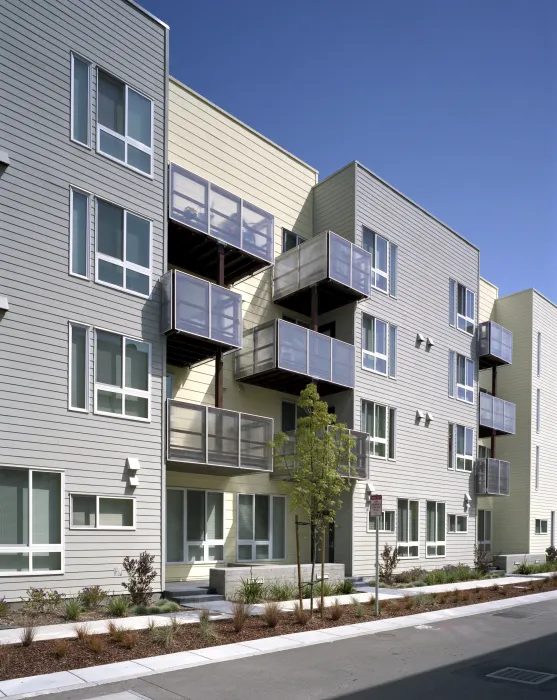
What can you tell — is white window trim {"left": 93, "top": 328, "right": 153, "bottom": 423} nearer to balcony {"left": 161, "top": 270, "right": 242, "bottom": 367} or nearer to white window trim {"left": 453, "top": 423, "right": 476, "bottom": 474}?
balcony {"left": 161, "top": 270, "right": 242, "bottom": 367}

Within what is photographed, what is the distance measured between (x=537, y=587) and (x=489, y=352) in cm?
1061

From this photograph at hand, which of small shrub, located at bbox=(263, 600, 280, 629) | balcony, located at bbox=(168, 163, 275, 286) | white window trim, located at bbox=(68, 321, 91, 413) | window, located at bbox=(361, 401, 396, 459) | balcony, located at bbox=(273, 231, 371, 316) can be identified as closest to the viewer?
small shrub, located at bbox=(263, 600, 280, 629)

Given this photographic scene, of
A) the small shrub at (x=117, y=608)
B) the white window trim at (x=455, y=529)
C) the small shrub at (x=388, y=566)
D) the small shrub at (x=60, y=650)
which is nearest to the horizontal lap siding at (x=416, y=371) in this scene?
the white window trim at (x=455, y=529)

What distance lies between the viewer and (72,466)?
14.6 meters

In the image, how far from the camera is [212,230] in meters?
18.3

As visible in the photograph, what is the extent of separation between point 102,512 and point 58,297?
15.6ft

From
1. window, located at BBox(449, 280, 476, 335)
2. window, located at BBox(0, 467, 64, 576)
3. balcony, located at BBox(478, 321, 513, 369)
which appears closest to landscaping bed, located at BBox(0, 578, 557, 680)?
window, located at BBox(0, 467, 64, 576)

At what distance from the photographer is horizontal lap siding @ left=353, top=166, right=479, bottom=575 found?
2327 centimetres

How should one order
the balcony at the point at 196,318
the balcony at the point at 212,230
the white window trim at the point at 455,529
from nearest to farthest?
1. the balcony at the point at 196,318
2. the balcony at the point at 212,230
3. the white window trim at the point at 455,529

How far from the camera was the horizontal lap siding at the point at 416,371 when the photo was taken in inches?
916

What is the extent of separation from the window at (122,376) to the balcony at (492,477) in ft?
57.5

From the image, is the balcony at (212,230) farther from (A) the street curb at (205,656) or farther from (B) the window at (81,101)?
(A) the street curb at (205,656)

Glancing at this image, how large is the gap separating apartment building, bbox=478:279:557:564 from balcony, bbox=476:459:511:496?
135cm

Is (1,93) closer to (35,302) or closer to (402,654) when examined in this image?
(35,302)
